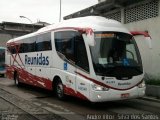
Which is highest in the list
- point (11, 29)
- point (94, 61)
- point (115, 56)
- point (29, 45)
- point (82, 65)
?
point (11, 29)

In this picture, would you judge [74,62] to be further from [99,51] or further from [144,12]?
[144,12]

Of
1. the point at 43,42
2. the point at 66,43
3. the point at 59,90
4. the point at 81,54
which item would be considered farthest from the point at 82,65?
the point at 43,42

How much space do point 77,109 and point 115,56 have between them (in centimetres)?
217

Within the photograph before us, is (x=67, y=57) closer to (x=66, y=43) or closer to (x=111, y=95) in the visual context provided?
(x=66, y=43)

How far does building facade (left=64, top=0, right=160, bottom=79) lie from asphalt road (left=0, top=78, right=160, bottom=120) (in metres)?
3.91

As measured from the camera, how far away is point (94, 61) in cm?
1261

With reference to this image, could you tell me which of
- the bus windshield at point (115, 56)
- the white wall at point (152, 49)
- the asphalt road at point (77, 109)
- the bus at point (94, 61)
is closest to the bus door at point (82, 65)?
the bus at point (94, 61)

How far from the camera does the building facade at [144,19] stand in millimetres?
18422

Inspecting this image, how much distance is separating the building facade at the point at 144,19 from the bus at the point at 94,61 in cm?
496

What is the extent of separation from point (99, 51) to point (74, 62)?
139cm

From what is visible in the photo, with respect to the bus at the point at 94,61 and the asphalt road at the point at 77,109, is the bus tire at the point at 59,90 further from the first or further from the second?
the asphalt road at the point at 77,109

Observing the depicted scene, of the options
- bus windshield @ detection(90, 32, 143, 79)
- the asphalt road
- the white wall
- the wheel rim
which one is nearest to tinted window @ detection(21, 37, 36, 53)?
the asphalt road

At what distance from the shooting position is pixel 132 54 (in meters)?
13.5

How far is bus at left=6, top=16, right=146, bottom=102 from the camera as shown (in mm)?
Answer: 12508
